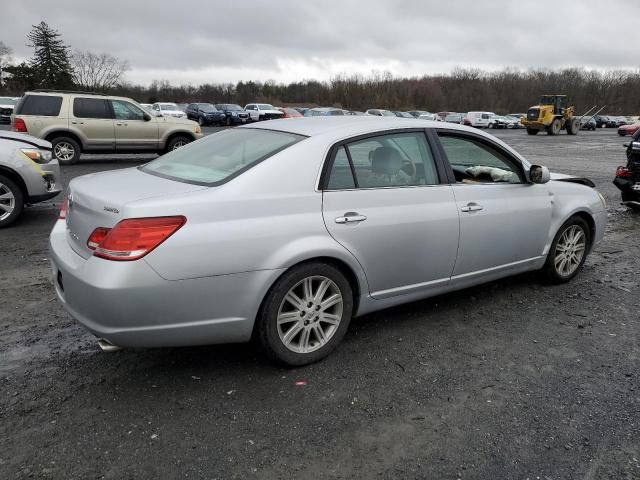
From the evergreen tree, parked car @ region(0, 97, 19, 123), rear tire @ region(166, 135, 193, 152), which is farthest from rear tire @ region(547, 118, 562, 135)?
the evergreen tree

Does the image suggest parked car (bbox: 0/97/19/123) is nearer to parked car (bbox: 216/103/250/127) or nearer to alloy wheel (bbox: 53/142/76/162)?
parked car (bbox: 216/103/250/127)

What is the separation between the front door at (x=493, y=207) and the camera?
3.96 m

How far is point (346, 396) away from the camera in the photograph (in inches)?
119

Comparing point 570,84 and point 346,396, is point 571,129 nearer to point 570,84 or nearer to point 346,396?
point 346,396

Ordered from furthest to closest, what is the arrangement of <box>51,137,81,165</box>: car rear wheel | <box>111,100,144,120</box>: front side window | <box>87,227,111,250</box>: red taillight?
<box>111,100,144,120</box>: front side window → <box>51,137,81,165</box>: car rear wheel → <box>87,227,111,250</box>: red taillight

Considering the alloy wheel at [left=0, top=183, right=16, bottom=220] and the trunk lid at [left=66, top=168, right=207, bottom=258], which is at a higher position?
the trunk lid at [left=66, top=168, right=207, bottom=258]

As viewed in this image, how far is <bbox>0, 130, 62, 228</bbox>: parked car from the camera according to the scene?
670 centimetres

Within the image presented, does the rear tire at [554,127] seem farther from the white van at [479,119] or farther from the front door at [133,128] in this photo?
the front door at [133,128]

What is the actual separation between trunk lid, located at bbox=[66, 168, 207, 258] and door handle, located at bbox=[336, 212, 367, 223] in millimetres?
866

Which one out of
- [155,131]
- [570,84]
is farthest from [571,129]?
[570,84]

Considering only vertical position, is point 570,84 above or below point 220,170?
above

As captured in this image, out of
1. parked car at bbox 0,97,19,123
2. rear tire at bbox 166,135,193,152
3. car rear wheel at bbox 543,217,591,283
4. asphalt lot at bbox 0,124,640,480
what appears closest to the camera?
asphalt lot at bbox 0,124,640,480

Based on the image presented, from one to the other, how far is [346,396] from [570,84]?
109931mm

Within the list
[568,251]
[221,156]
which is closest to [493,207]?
[568,251]
